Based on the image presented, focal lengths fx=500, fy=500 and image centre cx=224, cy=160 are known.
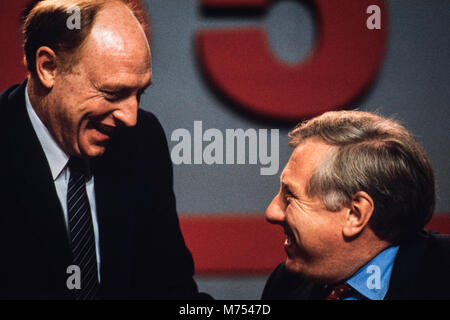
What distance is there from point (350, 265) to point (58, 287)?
0.86 metres

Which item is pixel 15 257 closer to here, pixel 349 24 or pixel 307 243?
pixel 307 243

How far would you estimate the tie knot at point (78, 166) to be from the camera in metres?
1.53

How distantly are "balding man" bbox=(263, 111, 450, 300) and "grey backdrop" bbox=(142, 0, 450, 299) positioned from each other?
0.41 m

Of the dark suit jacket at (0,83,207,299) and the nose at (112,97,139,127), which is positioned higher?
the nose at (112,97,139,127)

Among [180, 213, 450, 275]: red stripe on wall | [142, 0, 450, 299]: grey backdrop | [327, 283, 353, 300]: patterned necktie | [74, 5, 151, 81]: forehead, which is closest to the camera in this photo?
[74, 5, 151, 81]: forehead

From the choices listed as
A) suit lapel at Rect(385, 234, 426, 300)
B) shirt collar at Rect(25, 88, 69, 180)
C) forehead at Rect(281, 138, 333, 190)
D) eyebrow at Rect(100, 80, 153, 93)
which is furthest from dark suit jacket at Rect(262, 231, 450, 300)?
shirt collar at Rect(25, 88, 69, 180)

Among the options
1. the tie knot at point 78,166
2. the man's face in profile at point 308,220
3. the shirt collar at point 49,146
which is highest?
the shirt collar at point 49,146

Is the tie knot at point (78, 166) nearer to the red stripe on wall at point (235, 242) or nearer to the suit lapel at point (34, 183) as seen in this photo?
the suit lapel at point (34, 183)

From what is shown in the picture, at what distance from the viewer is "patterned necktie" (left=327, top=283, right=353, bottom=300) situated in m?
1.50

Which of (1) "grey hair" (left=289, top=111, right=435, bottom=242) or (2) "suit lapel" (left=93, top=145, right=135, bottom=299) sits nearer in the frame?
(1) "grey hair" (left=289, top=111, right=435, bottom=242)

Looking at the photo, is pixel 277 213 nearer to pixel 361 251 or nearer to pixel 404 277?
pixel 361 251

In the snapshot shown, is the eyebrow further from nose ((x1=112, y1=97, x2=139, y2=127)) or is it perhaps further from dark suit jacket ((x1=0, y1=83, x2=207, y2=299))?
dark suit jacket ((x1=0, y1=83, x2=207, y2=299))

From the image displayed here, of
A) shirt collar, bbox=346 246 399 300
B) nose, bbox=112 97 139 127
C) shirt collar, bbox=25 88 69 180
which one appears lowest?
shirt collar, bbox=346 246 399 300

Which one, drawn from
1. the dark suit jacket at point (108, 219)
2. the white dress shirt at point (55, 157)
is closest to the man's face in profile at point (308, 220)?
the dark suit jacket at point (108, 219)
